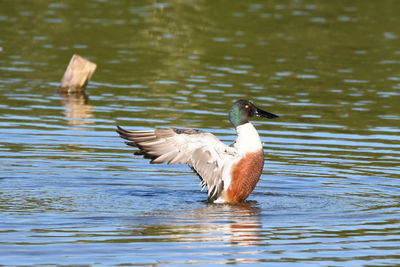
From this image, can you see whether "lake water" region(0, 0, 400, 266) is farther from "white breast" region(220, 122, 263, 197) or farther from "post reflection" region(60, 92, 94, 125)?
"white breast" region(220, 122, 263, 197)

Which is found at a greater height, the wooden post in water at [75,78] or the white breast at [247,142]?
the white breast at [247,142]

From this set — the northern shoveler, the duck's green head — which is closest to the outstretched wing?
the northern shoveler

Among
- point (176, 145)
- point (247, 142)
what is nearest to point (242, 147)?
point (247, 142)

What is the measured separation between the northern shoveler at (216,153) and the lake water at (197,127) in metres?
0.31

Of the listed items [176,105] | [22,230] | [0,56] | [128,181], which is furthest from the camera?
[0,56]

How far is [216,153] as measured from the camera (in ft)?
39.6

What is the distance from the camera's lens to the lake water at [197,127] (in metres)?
9.90

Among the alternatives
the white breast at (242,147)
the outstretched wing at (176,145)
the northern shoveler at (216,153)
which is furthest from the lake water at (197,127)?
the outstretched wing at (176,145)

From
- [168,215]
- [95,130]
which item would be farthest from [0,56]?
[168,215]

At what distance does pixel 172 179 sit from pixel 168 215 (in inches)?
90.3

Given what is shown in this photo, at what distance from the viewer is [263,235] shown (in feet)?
33.8

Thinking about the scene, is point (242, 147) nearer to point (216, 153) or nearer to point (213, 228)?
point (216, 153)

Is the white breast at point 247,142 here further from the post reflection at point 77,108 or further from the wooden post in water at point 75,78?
the wooden post in water at point 75,78

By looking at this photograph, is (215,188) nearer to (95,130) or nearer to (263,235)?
(263,235)
